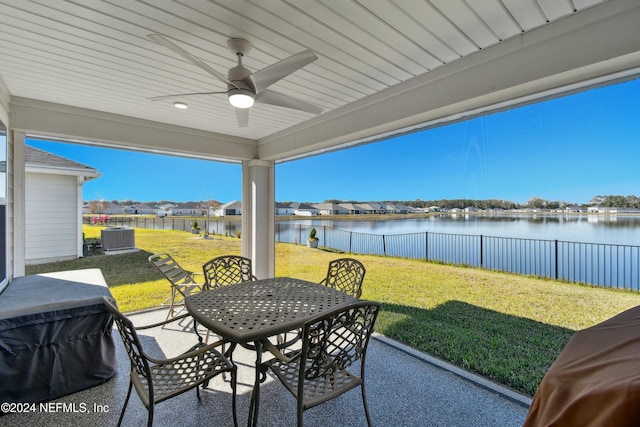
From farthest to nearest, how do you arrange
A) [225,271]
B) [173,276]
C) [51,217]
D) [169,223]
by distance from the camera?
[169,223] < [51,217] < [173,276] < [225,271]

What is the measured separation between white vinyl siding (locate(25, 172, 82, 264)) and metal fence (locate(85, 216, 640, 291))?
31 cm

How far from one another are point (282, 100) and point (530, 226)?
2.63m

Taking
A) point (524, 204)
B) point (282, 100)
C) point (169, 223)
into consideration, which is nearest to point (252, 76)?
point (282, 100)

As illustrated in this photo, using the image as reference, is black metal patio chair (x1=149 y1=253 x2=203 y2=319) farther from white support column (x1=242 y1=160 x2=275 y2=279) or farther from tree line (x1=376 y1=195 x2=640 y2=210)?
tree line (x1=376 y1=195 x2=640 y2=210)

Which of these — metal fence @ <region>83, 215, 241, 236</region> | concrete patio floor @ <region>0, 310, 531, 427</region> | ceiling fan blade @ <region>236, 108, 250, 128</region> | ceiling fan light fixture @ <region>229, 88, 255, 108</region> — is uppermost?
ceiling fan blade @ <region>236, 108, 250, 128</region>

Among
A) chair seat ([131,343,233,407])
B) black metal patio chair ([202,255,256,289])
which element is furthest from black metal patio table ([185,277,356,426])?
black metal patio chair ([202,255,256,289])

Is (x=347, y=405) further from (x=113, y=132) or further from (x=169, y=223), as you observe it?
(x=113, y=132)

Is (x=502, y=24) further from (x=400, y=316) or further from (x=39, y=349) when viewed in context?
(x=39, y=349)

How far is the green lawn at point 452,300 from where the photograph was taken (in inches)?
102

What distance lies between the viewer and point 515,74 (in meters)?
1.93

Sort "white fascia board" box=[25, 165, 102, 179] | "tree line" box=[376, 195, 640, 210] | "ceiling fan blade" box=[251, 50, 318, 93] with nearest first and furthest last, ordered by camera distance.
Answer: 1. "ceiling fan blade" box=[251, 50, 318, 93]
2. "tree line" box=[376, 195, 640, 210]
3. "white fascia board" box=[25, 165, 102, 179]

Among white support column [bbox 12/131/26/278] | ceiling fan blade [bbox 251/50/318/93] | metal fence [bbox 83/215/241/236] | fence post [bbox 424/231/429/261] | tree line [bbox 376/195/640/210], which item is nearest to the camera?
ceiling fan blade [bbox 251/50/318/93]

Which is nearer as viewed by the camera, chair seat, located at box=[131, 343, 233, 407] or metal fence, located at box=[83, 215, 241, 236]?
chair seat, located at box=[131, 343, 233, 407]

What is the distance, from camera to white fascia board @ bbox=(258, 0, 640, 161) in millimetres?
1587
